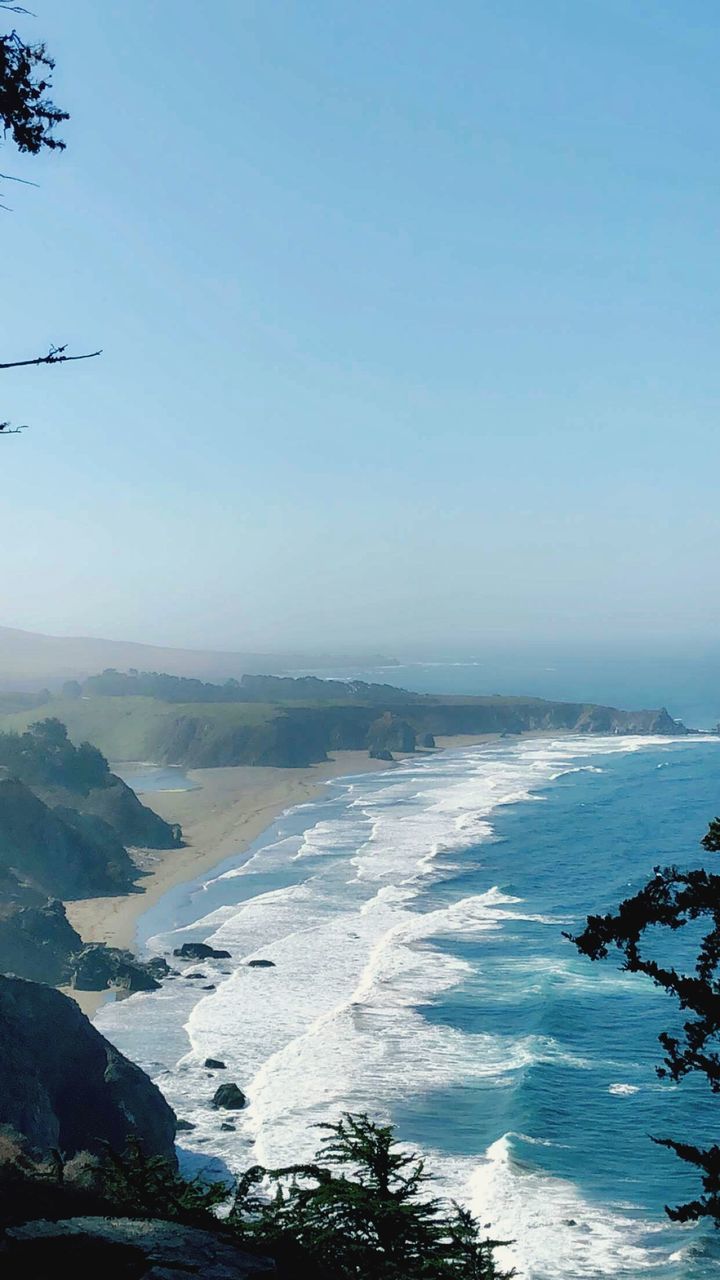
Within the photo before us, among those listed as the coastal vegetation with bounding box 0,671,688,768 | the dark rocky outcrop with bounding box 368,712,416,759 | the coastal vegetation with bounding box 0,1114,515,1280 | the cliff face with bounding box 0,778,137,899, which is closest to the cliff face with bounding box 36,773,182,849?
the cliff face with bounding box 0,778,137,899

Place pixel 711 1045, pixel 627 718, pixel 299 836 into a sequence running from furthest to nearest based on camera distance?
pixel 627 718
pixel 299 836
pixel 711 1045

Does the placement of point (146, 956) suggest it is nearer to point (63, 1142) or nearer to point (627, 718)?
point (63, 1142)

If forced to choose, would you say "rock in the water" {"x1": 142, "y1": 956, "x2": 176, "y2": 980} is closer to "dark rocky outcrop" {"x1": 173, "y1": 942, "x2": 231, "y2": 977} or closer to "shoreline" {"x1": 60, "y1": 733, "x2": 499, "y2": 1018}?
"dark rocky outcrop" {"x1": 173, "y1": 942, "x2": 231, "y2": 977}

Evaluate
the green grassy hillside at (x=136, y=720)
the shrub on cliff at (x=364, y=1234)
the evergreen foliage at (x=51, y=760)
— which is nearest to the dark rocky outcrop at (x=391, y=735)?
the green grassy hillside at (x=136, y=720)

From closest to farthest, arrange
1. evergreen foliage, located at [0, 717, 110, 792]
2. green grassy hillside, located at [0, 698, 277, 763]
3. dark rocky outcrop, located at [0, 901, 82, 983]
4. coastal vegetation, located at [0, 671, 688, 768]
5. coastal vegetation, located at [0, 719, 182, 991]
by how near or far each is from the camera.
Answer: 1. dark rocky outcrop, located at [0, 901, 82, 983]
2. coastal vegetation, located at [0, 719, 182, 991]
3. evergreen foliage, located at [0, 717, 110, 792]
4. coastal vegetation, located at [0, 671, 688, 768]
5. green grassy hillside, located at [0, 698, 277, 763]

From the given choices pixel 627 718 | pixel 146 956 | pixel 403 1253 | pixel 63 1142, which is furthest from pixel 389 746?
pixel 403 1253
